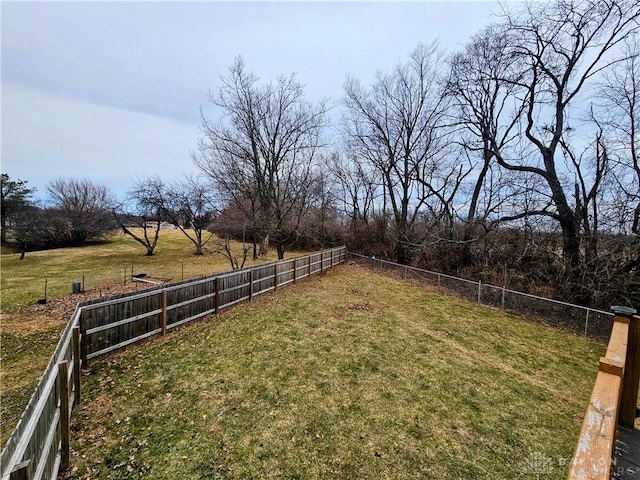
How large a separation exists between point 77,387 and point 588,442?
18.6 ft

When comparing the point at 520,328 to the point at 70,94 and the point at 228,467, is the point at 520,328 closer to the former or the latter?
the point at 228,467

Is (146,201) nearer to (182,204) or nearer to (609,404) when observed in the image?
(182,204)

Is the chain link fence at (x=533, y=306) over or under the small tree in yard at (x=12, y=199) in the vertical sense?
under

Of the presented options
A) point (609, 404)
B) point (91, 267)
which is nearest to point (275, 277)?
point (609, 404)

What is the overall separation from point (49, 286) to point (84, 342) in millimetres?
11275

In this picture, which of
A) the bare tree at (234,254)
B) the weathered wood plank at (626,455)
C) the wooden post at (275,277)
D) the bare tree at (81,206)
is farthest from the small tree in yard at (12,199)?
the weathered wood plank at (626,455)

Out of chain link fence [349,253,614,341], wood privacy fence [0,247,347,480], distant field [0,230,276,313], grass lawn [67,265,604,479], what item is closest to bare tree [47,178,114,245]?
distant field [0,230,276,313]

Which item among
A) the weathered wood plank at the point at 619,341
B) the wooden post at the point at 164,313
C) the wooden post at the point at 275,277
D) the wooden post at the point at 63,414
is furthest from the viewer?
the wooden post at the point at 275,277

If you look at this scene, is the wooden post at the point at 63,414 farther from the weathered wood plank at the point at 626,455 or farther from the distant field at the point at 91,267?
the distant field at the point at 91,267

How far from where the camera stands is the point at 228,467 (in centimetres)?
317

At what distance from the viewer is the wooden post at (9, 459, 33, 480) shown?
5.76 feet

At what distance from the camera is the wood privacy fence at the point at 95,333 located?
85.4 inches

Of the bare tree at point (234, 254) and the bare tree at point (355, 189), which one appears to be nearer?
the bare tree at point (234, 254)

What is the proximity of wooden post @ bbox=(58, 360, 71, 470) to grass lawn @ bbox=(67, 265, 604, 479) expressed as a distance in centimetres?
15
